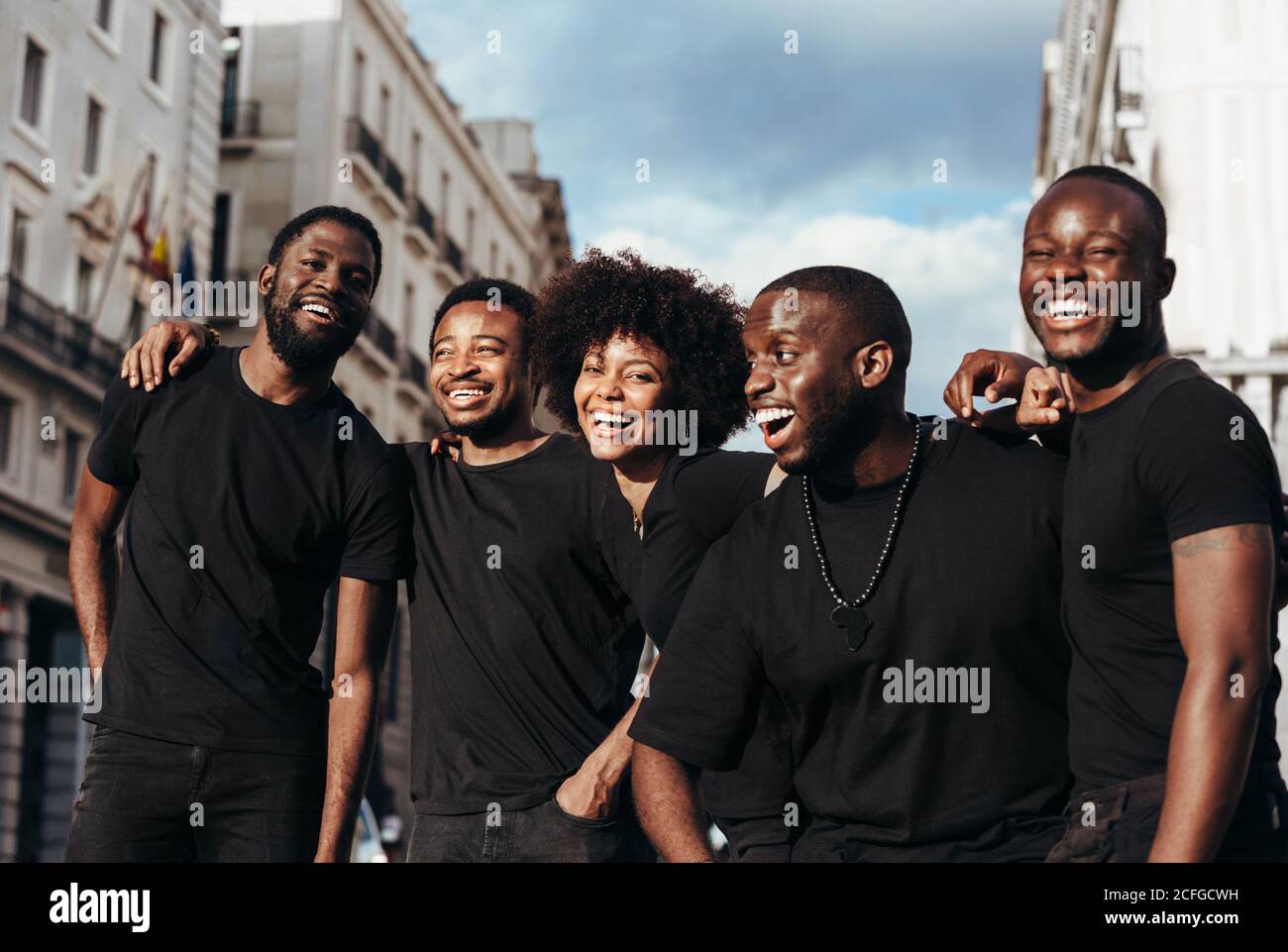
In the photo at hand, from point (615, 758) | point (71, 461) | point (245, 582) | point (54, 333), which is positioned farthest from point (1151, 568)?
point (71, 461)

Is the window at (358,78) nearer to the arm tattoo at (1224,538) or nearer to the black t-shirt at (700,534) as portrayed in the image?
the black t-shirt at (700,534)

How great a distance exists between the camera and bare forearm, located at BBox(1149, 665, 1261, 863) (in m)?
3.58

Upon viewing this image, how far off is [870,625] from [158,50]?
28.8m

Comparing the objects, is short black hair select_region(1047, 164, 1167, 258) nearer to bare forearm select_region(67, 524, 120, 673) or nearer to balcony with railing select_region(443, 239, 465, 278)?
bare forearm select_region(67, 524, 120, 673)

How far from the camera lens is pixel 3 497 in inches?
953

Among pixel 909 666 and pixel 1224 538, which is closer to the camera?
pixel 1224 538

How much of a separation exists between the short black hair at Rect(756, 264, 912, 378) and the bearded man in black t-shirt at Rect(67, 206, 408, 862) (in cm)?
147

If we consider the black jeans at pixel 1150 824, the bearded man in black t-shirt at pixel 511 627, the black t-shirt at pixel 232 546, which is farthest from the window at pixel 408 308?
the black jeans at pixel 1150 824

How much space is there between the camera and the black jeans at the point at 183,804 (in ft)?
16.1

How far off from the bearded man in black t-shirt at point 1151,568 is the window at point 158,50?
2830cm

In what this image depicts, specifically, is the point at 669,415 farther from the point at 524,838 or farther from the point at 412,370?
the point at 412,370

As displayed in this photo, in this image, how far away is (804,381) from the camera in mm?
4355
